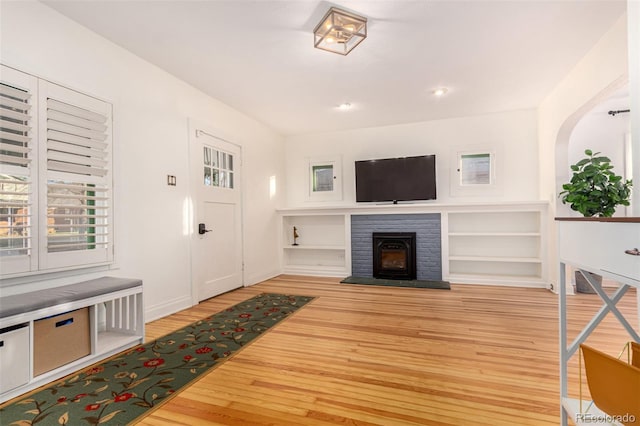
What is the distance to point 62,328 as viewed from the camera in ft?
6.68

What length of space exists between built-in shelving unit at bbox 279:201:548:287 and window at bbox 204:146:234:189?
1435 millimetres

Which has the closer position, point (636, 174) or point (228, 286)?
point (636, 174)

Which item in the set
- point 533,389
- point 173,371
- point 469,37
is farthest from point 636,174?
point 173,371

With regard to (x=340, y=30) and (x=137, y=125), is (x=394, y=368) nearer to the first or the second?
(x=340, y=30)

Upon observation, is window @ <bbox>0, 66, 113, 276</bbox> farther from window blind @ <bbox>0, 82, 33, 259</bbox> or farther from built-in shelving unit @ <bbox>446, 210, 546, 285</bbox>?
built-in shelving unit @ <bbox>446, 210, 546, 285</bbox>

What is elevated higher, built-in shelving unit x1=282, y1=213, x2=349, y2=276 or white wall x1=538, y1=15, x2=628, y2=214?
white wall x1=538, y1=15, x2=628, y2=214

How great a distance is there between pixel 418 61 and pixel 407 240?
271 centimetres

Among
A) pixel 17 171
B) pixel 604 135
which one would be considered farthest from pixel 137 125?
pixel 604 135

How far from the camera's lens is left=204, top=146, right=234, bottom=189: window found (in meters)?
3.97

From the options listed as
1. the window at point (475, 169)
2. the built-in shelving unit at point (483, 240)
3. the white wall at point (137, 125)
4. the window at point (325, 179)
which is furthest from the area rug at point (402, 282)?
the white wall at point (137, 125)

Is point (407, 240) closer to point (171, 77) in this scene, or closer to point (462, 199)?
point (462, 199)

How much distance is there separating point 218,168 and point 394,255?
3050 millimetres

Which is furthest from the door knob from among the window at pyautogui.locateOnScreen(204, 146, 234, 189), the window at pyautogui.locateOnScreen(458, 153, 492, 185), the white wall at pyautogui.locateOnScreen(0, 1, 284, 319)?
the window at pyautogui.locateOnScreen(458, 153, 492, 185)

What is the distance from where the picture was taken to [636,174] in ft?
4.57
